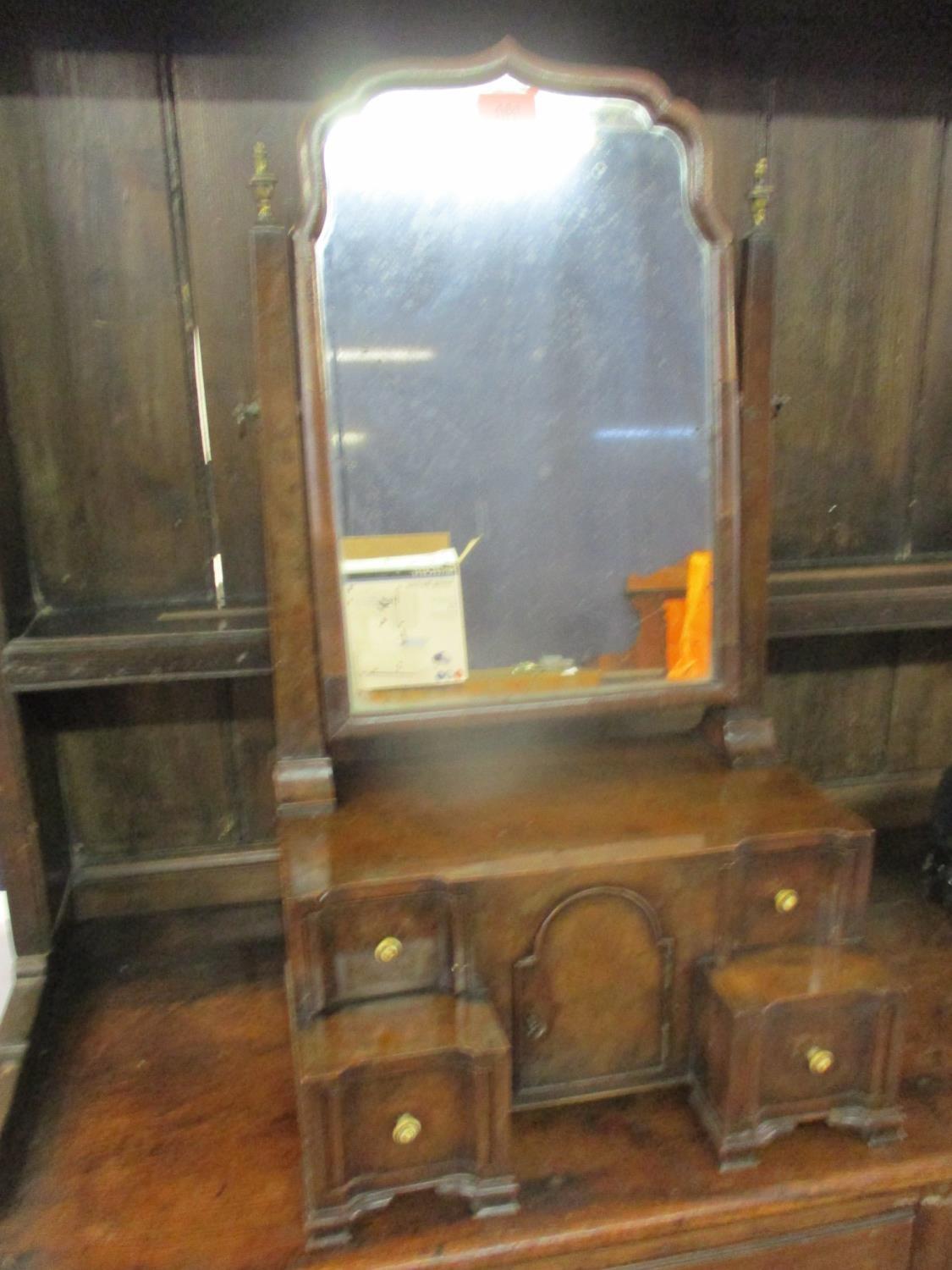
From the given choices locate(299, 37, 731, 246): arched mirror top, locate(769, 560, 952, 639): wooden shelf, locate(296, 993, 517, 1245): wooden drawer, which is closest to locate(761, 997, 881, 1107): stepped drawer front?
locate(296, 993, 517, 1245): wooden drawer

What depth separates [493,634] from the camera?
1014mm

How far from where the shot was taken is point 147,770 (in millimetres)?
1189

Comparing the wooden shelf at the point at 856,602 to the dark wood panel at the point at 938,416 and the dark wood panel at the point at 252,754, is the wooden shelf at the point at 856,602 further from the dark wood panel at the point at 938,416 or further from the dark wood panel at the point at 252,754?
the dark wood panel at the point at 252,754

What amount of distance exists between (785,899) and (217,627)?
68 centimetres

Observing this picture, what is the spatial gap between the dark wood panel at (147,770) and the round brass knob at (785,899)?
0.71 m

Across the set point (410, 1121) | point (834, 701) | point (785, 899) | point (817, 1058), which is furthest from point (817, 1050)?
point (834, 701)

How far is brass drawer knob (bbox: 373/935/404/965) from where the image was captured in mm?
824

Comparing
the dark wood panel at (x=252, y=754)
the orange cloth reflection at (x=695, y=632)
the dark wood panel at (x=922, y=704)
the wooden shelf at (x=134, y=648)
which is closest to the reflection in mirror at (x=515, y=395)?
the orange cloth reflection at (x=695, y=632)

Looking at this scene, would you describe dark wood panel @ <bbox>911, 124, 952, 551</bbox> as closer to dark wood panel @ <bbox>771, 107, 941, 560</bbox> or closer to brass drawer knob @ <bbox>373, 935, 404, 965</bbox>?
dark wood panel @ <bbox>771, 107, 941, 560</bbox>

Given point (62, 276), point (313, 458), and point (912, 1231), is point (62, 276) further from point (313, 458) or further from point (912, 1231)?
point (912, 1231)

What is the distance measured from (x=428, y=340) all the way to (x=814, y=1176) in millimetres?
909

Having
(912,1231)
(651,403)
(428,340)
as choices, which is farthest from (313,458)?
(912,1231)

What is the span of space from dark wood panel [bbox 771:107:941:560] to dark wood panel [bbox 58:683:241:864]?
83cm

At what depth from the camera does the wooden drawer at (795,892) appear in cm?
88
